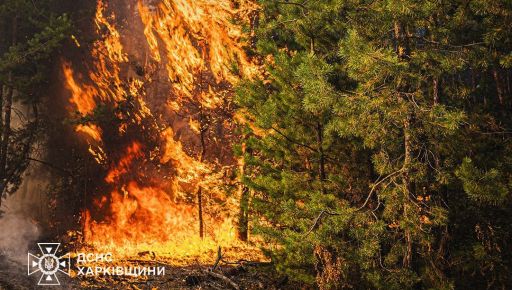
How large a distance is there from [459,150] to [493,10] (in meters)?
2.59

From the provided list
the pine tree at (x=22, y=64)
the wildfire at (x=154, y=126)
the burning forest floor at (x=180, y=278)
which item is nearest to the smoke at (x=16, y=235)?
the burning forest floor at (x=180, y=278)

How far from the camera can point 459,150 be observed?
736cm

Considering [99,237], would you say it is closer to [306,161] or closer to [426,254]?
[306,161]

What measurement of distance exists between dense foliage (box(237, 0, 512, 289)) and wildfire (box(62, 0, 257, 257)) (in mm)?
5970

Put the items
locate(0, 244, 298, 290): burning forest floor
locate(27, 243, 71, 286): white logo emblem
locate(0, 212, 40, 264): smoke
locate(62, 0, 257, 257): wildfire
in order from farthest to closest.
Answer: locate(62, 0, 257, 257): wildfire < locate(0, 212, 40, 264): smoke < locate(27, 243, 71, 286): white logo emblem < locate(0, 244, 298, 290): burning forest floor

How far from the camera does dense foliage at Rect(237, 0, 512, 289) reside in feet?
19.7

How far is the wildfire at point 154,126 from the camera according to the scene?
1416 centimetres

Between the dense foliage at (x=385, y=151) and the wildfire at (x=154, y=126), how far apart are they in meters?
5.97

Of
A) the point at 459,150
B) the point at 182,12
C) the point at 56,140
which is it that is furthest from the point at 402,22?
the point at 56,140

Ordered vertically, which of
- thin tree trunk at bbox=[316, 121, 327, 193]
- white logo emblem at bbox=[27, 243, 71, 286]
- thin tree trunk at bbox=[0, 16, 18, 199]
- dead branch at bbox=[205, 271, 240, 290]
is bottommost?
dead branch at bbox=[205, 271, 240, 290]

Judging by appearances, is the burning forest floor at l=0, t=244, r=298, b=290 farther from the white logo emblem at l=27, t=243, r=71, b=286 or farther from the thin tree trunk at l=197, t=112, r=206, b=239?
the thin tree trunk at l=197, t=112, r=206, b=239

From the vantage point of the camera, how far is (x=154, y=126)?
14.9 meters

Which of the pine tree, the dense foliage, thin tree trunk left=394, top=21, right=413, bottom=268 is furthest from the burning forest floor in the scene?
the pine tree

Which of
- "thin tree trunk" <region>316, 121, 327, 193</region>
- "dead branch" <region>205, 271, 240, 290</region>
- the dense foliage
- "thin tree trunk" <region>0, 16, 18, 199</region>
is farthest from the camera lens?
"thin tree trunk" <region>0, 16, 18, 199</region>
